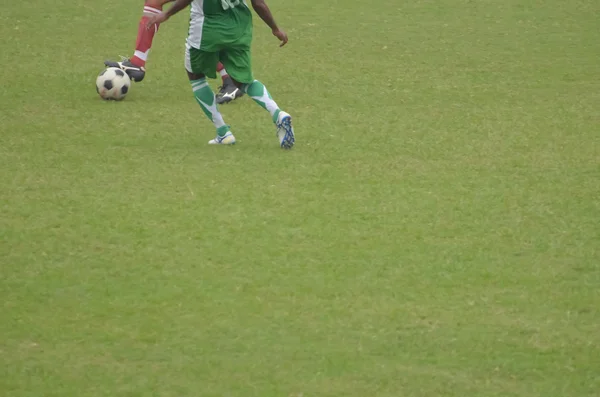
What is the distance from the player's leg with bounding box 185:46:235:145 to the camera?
27.2ft

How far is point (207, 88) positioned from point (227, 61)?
0.95 ft

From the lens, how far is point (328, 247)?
612 centimetres

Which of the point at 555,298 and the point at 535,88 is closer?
the point at 555,298

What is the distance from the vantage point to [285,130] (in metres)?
8.11

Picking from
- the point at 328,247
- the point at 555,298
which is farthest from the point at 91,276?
the point at 555,298

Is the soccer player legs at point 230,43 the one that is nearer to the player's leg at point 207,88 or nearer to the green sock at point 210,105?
the player's leg at point 207,88

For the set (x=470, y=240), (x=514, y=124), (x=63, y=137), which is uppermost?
(x=470, y=240)

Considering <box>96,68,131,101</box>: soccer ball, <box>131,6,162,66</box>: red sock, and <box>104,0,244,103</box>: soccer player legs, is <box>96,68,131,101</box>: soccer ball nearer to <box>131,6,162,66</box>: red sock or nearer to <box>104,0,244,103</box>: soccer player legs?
<box>104,0,244,103</box>: soccer player legs

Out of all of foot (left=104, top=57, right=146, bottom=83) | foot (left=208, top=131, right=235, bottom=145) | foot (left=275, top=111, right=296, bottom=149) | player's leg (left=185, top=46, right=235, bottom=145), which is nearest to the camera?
foot (left=275, top=111, right=296, bottom=149)

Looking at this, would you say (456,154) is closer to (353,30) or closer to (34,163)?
(34,163)

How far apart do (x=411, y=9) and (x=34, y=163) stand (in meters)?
8.15

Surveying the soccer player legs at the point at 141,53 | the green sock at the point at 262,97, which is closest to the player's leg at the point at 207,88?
the green sock at the point at 262,97

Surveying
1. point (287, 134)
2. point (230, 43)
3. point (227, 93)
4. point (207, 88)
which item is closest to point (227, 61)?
point (230, 43)

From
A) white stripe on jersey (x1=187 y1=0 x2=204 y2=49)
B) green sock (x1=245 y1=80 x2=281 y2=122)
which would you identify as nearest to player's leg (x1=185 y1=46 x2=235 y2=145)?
white stripe on jersey (x1=187 y1=0 x2=204 y2=49)
